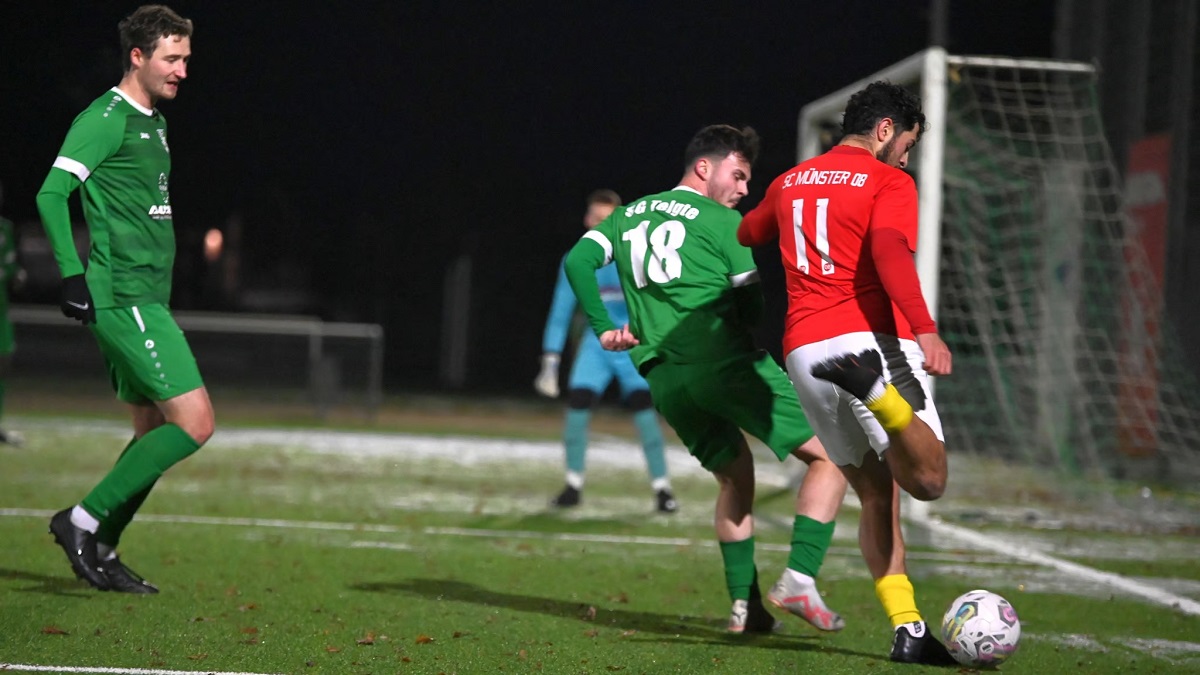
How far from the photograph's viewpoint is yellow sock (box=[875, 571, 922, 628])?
484cm

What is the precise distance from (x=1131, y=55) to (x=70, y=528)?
45.6 feet

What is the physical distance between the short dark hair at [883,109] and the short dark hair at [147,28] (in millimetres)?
2798

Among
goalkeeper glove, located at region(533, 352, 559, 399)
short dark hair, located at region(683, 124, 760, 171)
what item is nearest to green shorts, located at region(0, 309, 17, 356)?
goalkeeper glove, located at region(533, 352, 559, 399)

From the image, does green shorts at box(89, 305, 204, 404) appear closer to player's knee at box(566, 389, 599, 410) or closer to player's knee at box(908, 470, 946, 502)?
player's knee at box(908, 470, 946, 502)

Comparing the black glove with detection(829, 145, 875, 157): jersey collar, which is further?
the black glove

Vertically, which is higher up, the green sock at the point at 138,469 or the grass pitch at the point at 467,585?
the green sock at the point at 138,469

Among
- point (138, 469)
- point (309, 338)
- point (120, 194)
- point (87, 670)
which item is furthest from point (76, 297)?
point (309, 338)

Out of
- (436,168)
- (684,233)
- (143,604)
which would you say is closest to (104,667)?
(143,604)

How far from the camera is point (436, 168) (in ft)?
110

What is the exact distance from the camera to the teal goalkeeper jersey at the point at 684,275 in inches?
216

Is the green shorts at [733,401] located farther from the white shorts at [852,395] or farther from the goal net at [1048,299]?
the goal net at [1048,299]

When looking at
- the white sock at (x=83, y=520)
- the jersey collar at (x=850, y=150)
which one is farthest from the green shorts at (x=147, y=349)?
the jersey collar at (x=850, y=150)

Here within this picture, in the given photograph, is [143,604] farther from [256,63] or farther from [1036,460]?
[256,63]

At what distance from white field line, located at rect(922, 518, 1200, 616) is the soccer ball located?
2.11 metres
